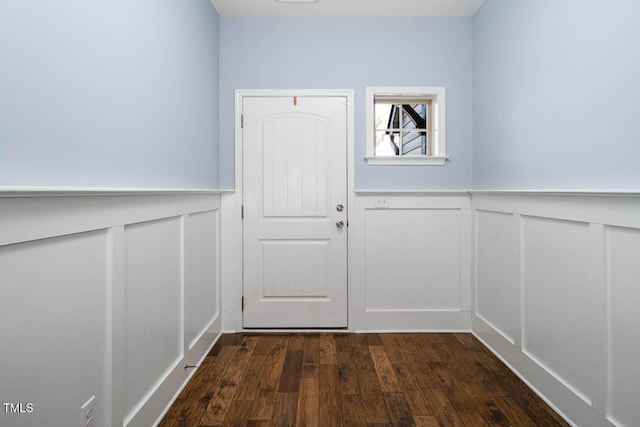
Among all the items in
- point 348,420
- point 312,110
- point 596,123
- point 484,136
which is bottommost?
point 348,420

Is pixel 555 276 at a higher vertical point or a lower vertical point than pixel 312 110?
lower

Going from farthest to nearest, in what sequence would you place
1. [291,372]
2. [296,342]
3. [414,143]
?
1. [414,143]
2. [296,342]
3. [291,372]

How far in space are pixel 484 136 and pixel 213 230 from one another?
2.14m

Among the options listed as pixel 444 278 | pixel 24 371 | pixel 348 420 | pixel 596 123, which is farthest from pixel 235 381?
pixel 596 123

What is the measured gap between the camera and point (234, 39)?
9.21ft

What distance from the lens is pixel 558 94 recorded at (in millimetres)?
1829

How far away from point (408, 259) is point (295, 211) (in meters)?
0.99

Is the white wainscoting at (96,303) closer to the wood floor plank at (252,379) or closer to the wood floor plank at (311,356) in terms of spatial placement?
the wood floor plank at (252,379)

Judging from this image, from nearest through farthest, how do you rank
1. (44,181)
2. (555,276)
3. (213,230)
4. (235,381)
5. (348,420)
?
(44,181) < (348,420) < (555,276) < (235,381) < (213,230)

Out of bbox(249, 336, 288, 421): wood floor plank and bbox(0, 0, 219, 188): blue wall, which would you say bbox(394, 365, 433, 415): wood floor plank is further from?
bbox(0, 0, 219, 188): blue wall

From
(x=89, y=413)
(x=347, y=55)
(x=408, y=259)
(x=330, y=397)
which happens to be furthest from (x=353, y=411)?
(x=347, y=55)

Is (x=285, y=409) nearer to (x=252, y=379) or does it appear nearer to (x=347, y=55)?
(x=252, y=379)

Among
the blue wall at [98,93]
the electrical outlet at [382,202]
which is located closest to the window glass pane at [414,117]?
the electrical outlet at [382,202]

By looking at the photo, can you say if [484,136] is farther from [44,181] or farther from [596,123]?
[44,181]
